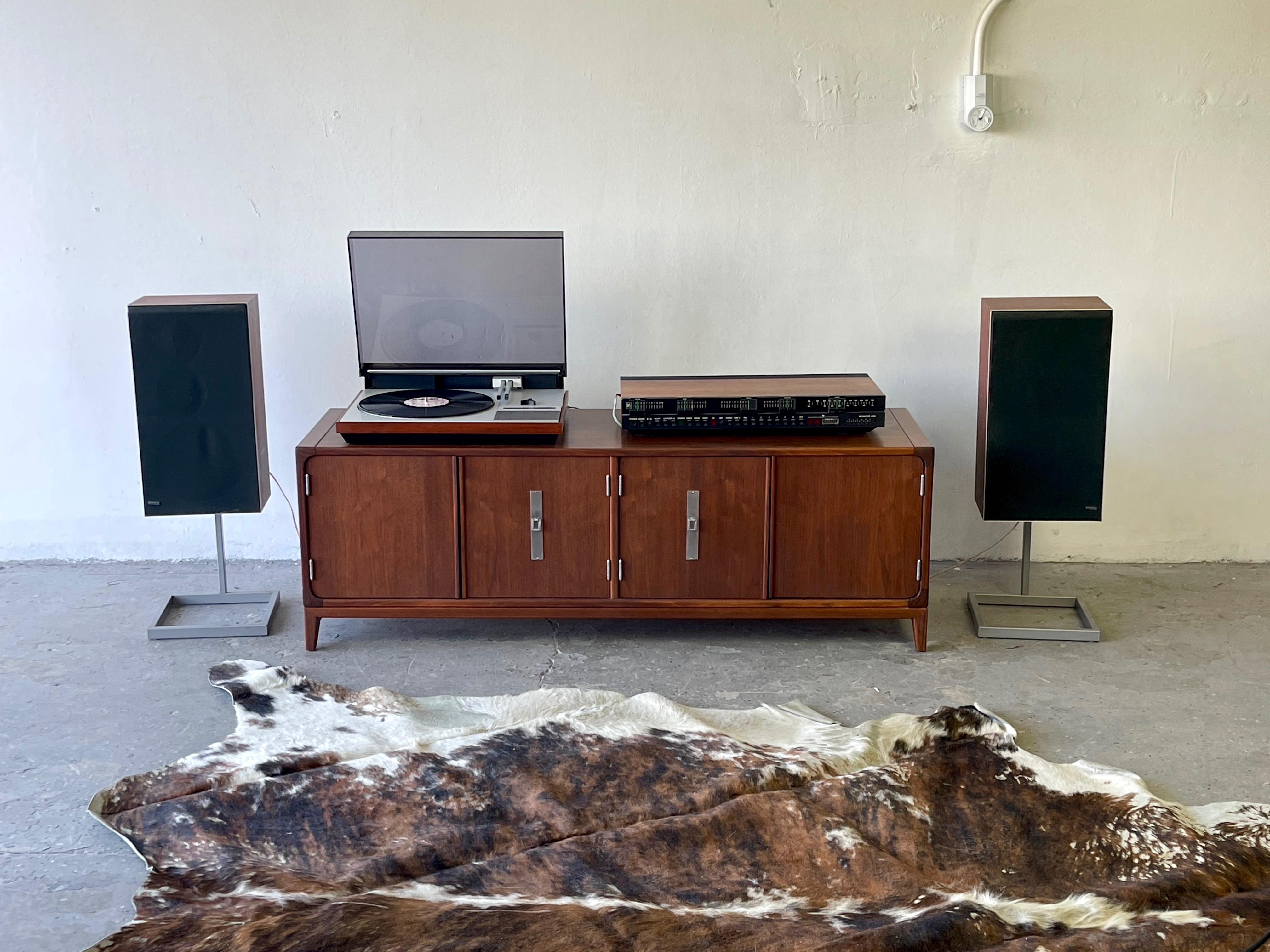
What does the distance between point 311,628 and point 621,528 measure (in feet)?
3.03

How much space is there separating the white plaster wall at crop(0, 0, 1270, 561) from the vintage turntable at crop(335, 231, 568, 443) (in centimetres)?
41

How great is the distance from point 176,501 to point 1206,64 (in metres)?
3.38

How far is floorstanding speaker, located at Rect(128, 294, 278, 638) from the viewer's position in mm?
3459

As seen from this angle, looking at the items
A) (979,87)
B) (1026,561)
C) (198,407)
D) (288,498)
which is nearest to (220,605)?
(288,498)

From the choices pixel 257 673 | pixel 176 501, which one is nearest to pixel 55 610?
pixel 176 501

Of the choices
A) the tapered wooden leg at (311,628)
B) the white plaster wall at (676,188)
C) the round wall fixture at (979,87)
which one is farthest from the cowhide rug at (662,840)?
the round wall fixture at (979,87)

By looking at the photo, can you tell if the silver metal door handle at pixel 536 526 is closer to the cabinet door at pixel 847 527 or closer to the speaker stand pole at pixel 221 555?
the cabinet door at pixel 847 527

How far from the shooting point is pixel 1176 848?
2484 millimetres

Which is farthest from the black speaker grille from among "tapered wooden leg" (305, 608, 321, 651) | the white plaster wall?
"tapered wooden leg" (305, 608, 321, 651)

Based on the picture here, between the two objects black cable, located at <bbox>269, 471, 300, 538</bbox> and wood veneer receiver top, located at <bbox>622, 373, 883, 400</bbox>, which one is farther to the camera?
black cable, located at <bbox>269, 471, 300, 538</bbox>

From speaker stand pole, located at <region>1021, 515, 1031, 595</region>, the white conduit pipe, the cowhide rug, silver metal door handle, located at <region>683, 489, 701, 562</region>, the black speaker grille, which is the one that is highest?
the white conduit pipe

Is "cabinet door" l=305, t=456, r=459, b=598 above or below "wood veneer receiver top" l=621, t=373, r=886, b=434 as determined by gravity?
below

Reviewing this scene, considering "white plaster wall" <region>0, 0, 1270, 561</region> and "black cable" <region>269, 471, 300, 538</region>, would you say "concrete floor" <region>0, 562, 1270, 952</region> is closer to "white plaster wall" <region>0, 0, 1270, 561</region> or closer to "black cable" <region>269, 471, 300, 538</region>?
"black cable" <region>269, 471, 300, 538</region>

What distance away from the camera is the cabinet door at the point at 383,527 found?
3.48m
